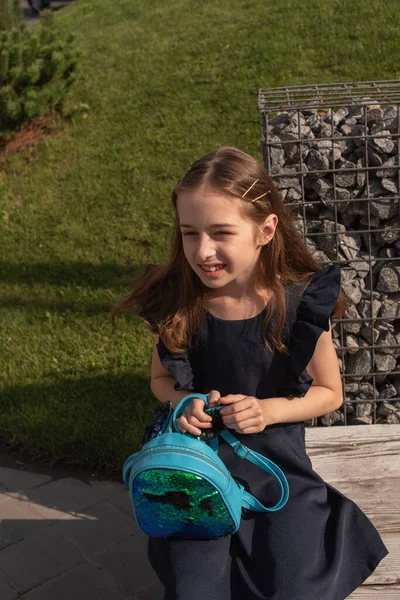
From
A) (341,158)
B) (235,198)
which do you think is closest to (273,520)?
(235,198)

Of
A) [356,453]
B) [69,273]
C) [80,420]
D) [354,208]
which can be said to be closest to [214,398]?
[356,453]

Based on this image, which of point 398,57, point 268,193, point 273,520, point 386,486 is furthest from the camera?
point 398,57

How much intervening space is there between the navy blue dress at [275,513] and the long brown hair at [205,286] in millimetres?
47

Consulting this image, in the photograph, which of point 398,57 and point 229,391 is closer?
point 229,391

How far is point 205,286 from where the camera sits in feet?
8.14

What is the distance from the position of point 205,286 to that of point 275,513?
0.73 meters

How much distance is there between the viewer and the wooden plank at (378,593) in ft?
7.52

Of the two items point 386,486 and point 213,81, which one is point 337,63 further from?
point 386,486

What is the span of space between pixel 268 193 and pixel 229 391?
2.05ft

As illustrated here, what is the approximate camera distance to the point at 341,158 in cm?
310

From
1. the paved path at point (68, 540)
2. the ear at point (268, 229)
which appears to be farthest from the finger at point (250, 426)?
the paved path at point (68, 540)

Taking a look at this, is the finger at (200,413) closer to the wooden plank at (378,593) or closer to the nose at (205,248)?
the nose at (205,248)

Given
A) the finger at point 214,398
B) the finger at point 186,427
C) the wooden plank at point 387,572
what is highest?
the finger at point 214,398

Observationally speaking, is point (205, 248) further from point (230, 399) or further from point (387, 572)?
point (387, 572)
